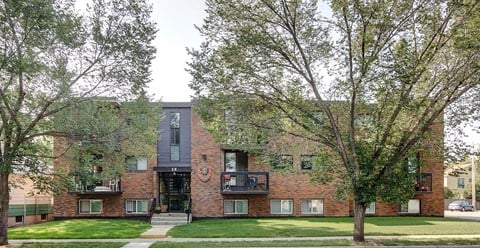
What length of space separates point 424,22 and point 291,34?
4.32 metres

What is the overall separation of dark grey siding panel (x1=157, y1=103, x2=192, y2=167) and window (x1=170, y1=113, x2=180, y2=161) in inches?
7.1

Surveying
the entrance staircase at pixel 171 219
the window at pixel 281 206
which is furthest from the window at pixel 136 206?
the window at pixel 281 206

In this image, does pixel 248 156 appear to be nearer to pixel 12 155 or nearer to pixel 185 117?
pixel 185 117

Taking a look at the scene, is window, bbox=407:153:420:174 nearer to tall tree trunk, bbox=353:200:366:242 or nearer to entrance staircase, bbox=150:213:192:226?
tall tree trunk, bbox=353:200:366:242

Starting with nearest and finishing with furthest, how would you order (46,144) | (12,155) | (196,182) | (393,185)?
(12,155), (393,185), (46,144), (196,182)

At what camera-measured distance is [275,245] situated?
44.9ft

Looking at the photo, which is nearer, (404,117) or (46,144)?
(404,117)

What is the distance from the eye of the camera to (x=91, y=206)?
24.6 m

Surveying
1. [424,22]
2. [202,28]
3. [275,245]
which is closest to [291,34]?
[202,28]

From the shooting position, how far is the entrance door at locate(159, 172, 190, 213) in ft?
81.3

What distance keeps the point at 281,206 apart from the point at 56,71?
15.5m

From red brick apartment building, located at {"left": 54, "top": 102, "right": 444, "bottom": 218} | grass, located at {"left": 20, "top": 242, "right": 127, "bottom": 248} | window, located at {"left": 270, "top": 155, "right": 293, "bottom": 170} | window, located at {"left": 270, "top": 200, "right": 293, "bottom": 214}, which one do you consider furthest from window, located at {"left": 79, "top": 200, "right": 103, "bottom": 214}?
window, located at {"left": 270, "top": 155, "right": 293, "bottom": 170}

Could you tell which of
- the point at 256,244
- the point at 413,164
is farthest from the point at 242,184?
the point at 413,164

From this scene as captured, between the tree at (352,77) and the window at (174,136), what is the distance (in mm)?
10298
